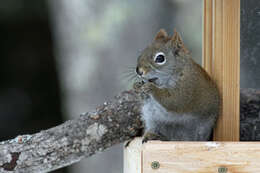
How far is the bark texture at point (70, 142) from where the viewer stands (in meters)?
2.33

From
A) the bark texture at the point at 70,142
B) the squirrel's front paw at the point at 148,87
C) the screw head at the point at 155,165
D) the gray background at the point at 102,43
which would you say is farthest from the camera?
the gray background at the point at 102,43

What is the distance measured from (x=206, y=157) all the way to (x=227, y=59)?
0.51 m

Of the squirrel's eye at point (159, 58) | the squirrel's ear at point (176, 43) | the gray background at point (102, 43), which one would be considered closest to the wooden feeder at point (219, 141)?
the squirrel's ear at point (176, 43)

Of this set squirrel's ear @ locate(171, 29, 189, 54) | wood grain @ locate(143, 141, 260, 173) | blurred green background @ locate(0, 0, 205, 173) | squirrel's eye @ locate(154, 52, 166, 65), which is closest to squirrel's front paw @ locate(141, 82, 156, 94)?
squirrel's eye @ locate(154, 52, 166, 65)

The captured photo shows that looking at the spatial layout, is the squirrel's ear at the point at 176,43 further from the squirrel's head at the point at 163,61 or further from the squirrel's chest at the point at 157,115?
the squirrel's chest at the point at 157,115

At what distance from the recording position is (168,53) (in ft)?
7.16

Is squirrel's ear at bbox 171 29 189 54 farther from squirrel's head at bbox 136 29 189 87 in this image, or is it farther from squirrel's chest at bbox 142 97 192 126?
squirrel's chest at bbox 142 97 192 126

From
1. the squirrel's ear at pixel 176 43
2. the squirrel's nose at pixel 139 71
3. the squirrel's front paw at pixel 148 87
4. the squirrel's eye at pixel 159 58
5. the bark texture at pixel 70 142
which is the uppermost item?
the squirrel's ear at pixel 176 43

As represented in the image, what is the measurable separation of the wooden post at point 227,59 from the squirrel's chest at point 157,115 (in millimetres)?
184

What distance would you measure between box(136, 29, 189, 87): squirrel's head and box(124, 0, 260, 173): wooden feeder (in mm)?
139

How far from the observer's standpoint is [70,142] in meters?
2.34

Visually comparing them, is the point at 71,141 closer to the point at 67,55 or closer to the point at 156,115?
the point at 156,115

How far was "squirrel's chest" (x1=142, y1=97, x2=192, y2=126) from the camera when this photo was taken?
85.6 inches

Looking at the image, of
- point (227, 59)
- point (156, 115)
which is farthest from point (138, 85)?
point (227, 59)
